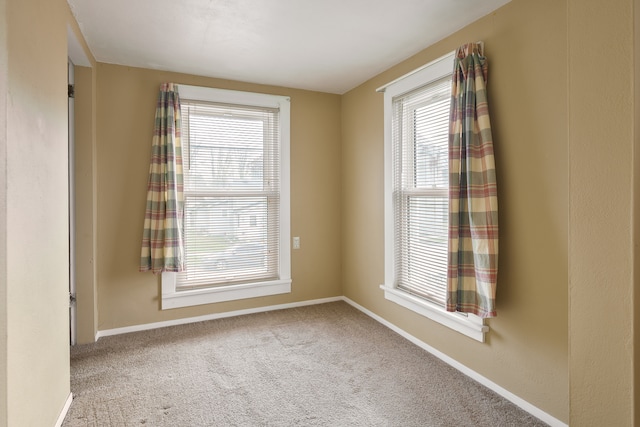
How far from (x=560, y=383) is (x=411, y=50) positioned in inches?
97.0

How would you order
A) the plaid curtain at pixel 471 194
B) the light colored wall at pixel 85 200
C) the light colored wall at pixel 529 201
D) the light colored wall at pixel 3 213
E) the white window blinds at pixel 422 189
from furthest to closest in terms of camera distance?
1. the light colored wall at pixel 85 200
2. the white window blinds at pixel 422 189
3. the plaid curtain at pixel 471 194
4. the light colored wall at pixel 529 201
5. the light colored wall at pixel 3 213

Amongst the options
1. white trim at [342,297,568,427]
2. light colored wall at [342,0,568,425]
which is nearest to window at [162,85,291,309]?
white trim at [342,297,568,427]

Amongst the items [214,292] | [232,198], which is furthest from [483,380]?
[232,198]

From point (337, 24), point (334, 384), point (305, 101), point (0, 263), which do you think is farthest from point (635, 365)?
point (305, 101)

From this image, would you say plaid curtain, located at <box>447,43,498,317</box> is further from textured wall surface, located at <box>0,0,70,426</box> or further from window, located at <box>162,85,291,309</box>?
textured wall surface, located at <box>0,0,70,426</box>

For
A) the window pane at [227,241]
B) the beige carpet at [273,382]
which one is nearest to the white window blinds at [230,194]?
the window pane at [227,241]

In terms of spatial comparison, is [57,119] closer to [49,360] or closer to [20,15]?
[20,15]

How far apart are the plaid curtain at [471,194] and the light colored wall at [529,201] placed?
0.11 meters

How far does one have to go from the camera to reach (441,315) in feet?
8.43

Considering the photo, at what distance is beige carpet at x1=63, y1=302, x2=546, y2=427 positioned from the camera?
1.95 metres

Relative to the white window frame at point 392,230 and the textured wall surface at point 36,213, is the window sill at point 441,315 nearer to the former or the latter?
the white window frame at point 392,230

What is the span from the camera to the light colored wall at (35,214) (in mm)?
1278

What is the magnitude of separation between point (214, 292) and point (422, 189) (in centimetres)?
220

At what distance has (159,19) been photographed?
7.52 ft
